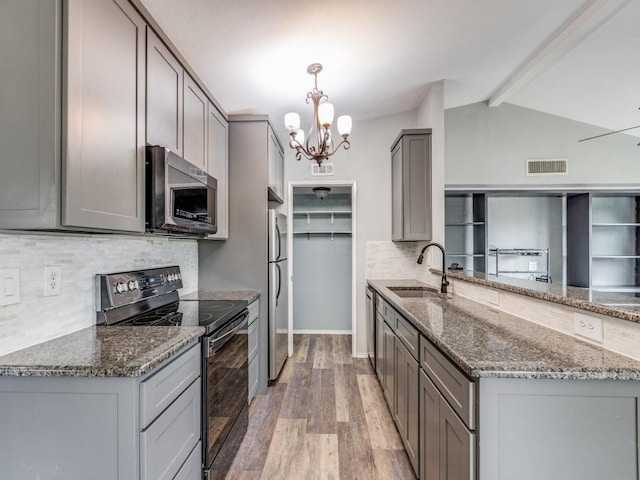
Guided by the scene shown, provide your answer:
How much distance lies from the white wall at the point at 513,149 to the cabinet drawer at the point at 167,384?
3.82m

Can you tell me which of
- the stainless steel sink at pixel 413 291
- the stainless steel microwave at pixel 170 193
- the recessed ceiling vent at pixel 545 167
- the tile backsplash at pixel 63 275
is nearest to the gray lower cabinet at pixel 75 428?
the tile backsplash at pixel 63 275

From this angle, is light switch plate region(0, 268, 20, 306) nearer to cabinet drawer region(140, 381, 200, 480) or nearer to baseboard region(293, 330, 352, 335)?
cabinet drawer region(140, 381, 200, 480)

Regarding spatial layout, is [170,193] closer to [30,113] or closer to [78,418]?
[30,113]

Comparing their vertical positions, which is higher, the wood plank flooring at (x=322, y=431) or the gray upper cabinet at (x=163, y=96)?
the gray upper cabinet at (x=163, y=96)

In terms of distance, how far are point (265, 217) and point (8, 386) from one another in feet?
6.39

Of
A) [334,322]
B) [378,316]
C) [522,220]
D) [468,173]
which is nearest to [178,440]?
[378,316]

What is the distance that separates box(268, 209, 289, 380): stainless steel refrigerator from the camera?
281cm

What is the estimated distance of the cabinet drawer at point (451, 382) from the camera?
1048mm

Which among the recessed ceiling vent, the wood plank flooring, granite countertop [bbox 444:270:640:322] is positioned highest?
the recessed ceiling vent

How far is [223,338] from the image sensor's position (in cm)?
175

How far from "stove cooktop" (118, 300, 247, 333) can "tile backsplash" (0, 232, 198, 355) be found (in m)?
0.27

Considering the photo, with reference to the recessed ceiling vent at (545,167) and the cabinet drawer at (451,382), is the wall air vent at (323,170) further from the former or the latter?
the recessed ceiling vent at (545,167)

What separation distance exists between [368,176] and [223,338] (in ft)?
8.74

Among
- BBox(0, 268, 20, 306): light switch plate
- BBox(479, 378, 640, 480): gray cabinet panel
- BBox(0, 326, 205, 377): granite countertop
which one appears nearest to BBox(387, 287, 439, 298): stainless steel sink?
BBox(479, 378, 640, 480): gray cabinet panel
